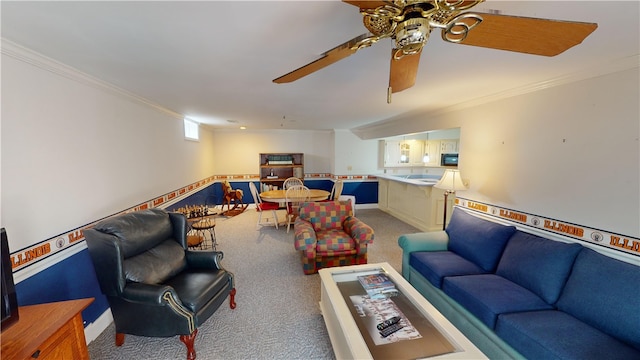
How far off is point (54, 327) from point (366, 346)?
5.16ft

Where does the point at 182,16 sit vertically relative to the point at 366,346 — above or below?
above

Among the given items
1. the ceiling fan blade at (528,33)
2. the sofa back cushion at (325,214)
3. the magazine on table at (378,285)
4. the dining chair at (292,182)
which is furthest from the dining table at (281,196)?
the ceiling fan blade at (528,33)

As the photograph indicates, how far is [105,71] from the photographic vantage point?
1.92 metres

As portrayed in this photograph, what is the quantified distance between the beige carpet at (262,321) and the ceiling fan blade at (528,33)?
2.13 metres

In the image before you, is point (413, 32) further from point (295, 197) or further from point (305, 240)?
point (295, 197)

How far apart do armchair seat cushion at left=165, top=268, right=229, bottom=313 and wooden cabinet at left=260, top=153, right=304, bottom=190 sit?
415 centimetres

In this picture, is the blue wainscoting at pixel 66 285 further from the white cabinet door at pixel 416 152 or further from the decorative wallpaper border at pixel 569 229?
the white cabinet door at pixel 416 152

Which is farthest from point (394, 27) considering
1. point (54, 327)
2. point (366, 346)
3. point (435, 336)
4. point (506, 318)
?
point (54, 327)

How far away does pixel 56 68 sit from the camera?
172cm

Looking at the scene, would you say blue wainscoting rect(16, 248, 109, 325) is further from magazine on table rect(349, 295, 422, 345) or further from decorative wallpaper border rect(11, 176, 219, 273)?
magazine on table rect(349, 295, 422, 345)

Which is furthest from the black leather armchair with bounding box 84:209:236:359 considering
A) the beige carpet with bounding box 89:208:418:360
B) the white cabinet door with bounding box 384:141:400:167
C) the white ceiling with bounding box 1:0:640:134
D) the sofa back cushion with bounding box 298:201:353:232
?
the white cabinet door with bounding box 384:141:400:167

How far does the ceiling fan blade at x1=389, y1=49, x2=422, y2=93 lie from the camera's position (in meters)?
1.24

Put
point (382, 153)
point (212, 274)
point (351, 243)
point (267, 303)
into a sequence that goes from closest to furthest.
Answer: point (212, 274)
point (267, 303)
point (351, 243)
point (382, 153)

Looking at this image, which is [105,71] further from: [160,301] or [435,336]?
[435,336]
